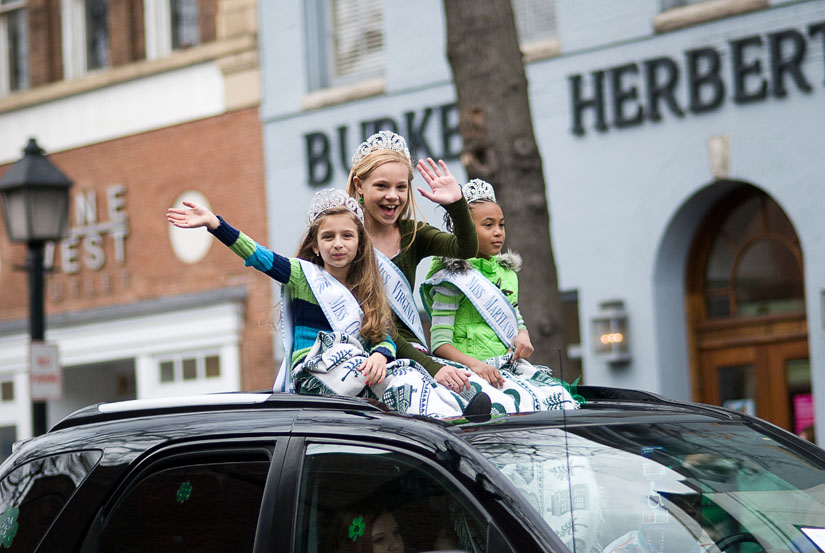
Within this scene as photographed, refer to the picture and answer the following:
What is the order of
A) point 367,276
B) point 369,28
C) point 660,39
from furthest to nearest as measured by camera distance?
point 369,28
point 660,39
point 367,276

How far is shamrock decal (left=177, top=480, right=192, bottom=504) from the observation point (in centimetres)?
347

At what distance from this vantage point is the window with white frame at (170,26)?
1686cm

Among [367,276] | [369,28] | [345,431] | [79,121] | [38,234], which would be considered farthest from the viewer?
[79,121]

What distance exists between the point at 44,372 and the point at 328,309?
23.4 ft

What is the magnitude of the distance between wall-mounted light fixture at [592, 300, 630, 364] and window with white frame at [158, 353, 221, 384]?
5.39 metres

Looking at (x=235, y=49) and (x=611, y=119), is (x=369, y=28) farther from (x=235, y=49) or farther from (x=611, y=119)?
(x=611, y=119)

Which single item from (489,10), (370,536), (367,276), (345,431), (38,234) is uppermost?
(489,10)

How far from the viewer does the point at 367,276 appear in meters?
4.34

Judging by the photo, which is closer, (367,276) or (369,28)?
(367,276)

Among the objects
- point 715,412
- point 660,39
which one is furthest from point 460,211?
point 660,39

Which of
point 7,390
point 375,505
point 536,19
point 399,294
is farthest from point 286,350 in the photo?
point 7,390

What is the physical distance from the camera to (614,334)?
1281 cm

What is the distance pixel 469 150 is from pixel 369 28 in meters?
7.89

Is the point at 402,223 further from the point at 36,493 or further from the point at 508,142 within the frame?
the point at 508,142
